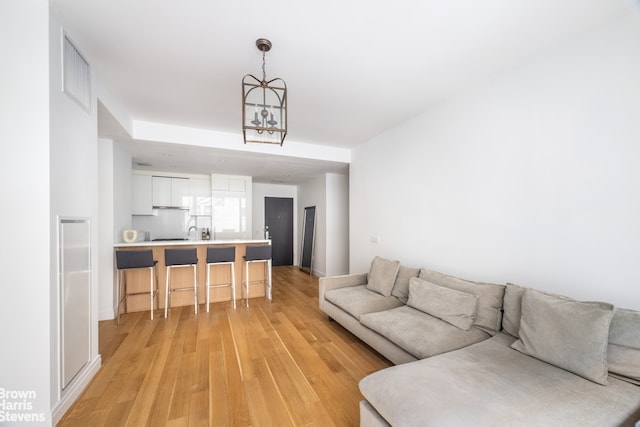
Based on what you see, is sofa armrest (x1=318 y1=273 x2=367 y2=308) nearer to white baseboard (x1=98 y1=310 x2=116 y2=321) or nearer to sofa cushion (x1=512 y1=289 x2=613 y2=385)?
sofa cushion (x1=512 y1=289 x2=613 y2=385)

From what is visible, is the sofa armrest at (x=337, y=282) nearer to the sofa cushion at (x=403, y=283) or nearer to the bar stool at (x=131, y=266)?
the sofa cushion at (x=403, y=283)

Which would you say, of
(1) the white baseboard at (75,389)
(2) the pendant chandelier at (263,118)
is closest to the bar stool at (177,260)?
(1) the white baseboard at (75,389)

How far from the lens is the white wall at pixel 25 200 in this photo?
1458mm

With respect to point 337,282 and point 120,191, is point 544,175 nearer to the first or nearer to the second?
point 337,282

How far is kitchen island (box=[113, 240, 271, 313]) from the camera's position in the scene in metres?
3.66

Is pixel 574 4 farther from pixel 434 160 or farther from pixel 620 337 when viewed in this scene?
pixel 620 337

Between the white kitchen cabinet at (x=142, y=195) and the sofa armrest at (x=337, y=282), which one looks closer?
the sofa armrest at (x=337, y=282)

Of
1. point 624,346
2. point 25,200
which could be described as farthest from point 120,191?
point 624,346

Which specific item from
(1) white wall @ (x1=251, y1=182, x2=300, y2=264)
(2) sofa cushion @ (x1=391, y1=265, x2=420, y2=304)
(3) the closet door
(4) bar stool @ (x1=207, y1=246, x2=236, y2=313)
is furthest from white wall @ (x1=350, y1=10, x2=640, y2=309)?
(1) white wall @ (x1=251, y1=182, x2=300, y2=264)

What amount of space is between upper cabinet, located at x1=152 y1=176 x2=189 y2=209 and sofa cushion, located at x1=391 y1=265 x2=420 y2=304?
4970 mm

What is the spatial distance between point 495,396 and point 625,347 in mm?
884

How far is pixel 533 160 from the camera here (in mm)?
2064

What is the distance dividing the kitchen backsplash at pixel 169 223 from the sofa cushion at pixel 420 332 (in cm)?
486

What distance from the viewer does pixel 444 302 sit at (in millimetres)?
2303
